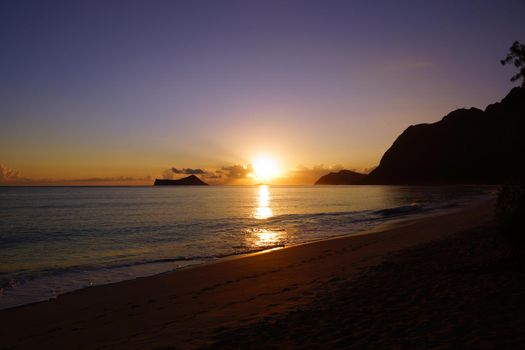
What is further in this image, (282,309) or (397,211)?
(397,211)

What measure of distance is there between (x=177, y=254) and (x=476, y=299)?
49.3 ft

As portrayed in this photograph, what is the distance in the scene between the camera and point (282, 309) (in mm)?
8516

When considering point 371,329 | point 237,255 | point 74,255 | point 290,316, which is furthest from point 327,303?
point 74,255

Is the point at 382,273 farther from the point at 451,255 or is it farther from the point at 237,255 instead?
the point at 237,255

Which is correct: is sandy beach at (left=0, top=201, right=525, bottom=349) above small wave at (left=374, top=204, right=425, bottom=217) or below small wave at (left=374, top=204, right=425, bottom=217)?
above

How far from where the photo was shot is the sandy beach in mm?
6535

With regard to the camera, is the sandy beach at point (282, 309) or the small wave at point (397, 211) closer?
the sandy beach at point (282, 309)

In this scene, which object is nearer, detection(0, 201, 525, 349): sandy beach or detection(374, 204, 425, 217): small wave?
detection(0, 201, 525, 349): sandy beach

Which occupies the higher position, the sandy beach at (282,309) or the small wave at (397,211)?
the sandy beach at (282,309)

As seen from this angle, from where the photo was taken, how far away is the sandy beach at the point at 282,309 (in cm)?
654

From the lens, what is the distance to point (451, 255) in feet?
42.3

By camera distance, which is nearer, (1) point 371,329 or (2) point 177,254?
(1) point 371,329

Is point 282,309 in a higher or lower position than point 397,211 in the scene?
higher

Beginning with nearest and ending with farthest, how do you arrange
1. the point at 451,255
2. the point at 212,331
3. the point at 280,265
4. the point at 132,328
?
1. the point at 212,331
2. the point at 132,328
3. the point at 451,255
4. the point at 280,265
